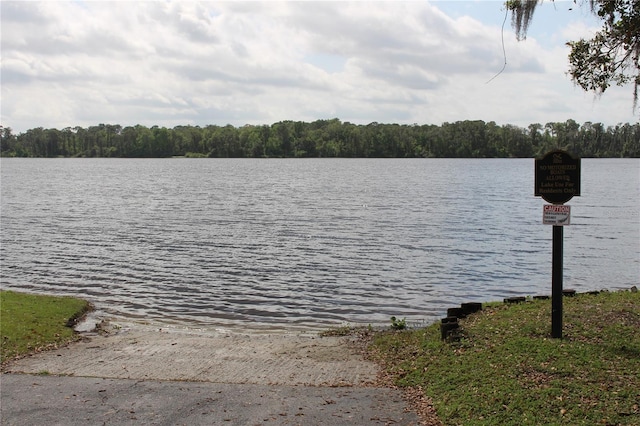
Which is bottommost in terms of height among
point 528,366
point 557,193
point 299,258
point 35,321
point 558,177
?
point 299,258

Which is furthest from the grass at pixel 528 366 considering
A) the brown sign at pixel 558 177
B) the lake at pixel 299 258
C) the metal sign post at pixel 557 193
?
the lake at pixel 299 258

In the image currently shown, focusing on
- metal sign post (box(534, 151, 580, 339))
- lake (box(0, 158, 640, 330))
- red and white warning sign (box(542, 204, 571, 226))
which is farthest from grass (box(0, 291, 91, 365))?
red and white warning sign (box(542, 204, 571, 226))

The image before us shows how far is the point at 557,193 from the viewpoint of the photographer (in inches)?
405

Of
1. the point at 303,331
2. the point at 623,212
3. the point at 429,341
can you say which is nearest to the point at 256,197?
the point at 623,212

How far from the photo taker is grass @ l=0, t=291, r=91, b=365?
38.3 ft

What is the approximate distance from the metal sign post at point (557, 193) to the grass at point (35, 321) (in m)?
9.32

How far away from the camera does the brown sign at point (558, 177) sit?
10164 millimetres

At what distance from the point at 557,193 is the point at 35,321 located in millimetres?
10979

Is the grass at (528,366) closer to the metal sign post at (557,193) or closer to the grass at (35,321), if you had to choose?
the metal sign post at (557,193)

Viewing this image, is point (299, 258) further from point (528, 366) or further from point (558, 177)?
point (528, 366)

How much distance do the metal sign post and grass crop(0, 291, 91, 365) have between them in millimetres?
9322

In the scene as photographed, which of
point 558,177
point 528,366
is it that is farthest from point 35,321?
point 558,177

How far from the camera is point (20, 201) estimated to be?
52.6 metres

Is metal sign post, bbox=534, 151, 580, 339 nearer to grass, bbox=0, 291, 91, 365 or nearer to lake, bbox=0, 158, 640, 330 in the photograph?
lake, bbox=0, 158, 640, 330
